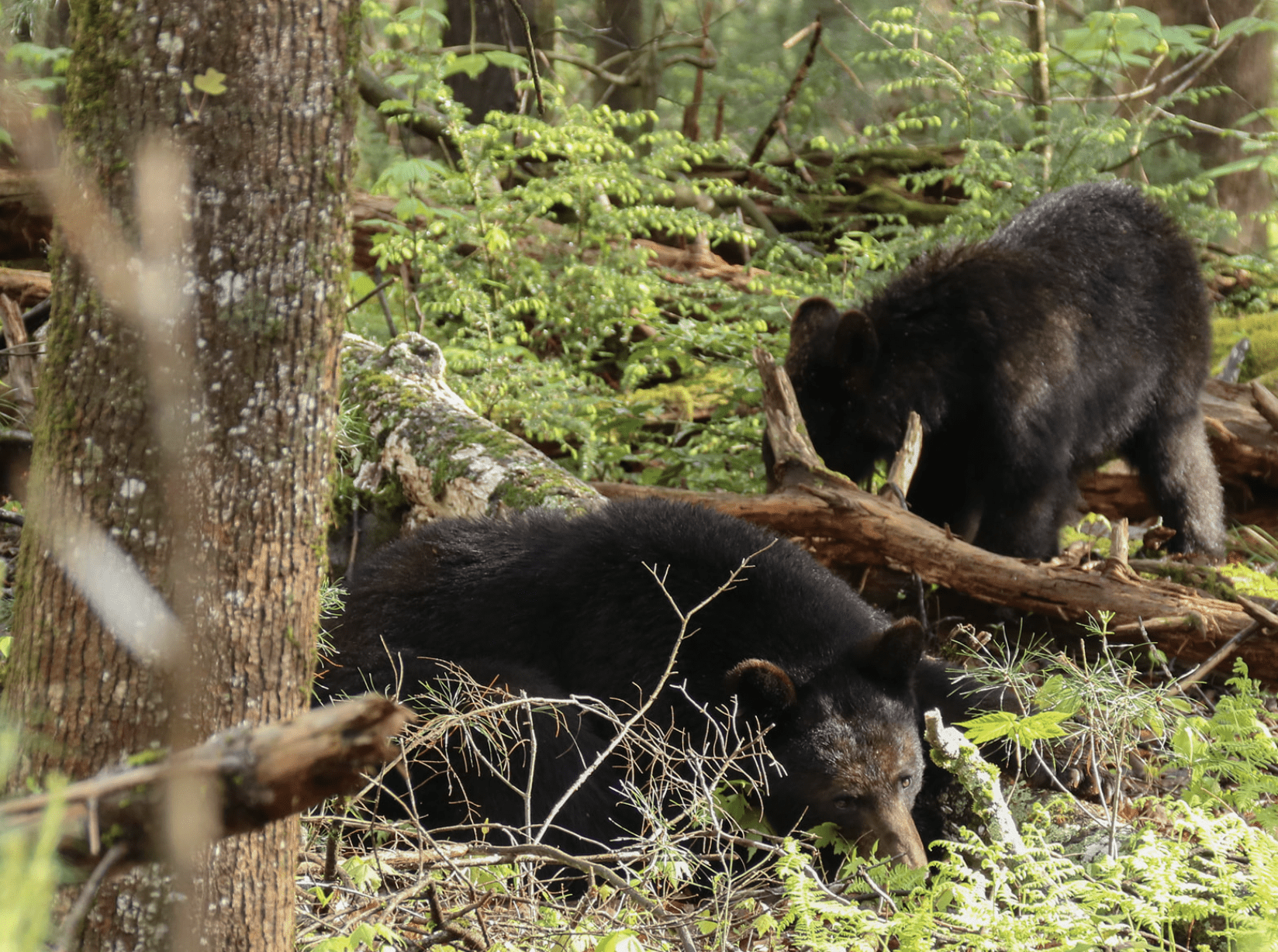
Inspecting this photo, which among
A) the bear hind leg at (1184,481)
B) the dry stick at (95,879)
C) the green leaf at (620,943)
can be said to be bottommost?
the bear hind leg at (1184,481)

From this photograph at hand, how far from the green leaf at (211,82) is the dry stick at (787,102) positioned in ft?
32.3

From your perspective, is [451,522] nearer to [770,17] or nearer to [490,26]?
[490,26]

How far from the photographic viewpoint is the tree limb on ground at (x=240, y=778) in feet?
4.05

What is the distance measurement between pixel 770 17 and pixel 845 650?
44.0 feet

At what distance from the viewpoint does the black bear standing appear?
6398mm

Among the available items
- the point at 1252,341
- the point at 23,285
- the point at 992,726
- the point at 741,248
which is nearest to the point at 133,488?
the point at 992,726

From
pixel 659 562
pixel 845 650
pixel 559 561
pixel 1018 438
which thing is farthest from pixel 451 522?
pixel 1018 438

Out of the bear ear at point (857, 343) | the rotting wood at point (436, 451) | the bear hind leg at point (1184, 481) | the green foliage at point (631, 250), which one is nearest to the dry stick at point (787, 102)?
the green foliage at point (631, 250)

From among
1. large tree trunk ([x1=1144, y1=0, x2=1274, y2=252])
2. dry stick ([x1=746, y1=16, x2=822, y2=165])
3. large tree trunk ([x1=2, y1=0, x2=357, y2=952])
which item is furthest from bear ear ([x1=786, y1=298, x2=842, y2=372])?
large tree trunk ([x1=1144, y1=0, x2=1274, y2=252])

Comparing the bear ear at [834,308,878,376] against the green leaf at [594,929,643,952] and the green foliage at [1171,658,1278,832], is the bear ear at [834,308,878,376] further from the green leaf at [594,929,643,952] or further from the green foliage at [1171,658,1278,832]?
the green leaf at [594,929,643,952]

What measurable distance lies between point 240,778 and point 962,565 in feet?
14.9

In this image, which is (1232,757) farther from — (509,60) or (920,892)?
(509,60)

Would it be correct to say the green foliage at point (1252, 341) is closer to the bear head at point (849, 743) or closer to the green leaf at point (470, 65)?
the green leaf at point (470, 65)

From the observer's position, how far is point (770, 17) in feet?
49.8
